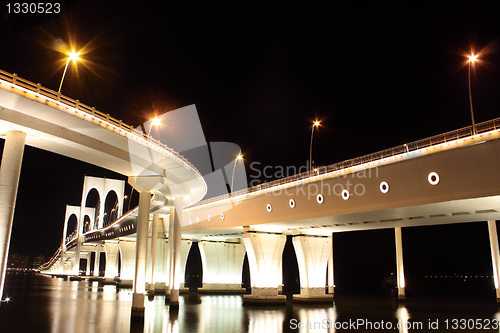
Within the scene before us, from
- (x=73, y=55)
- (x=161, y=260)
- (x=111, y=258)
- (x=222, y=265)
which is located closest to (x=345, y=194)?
(x=73, y=55)

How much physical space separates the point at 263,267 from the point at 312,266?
552 centimetres

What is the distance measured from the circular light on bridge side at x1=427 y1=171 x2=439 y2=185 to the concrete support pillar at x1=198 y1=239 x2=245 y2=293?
38451 mm

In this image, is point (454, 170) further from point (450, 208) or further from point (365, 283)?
point (365, 283)

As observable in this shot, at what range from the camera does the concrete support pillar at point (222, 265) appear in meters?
54.2

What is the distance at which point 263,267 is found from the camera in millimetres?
37625

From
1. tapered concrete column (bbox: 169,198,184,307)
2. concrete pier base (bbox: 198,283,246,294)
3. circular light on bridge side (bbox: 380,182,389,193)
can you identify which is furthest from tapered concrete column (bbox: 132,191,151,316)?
concrete pier base (bbox: 198,283,246,294)

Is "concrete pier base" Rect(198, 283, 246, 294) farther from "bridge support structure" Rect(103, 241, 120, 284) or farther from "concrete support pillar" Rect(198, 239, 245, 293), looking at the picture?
"bridge support structure" Rect(103, 241, 120, 284)

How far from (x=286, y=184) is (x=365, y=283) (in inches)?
3044

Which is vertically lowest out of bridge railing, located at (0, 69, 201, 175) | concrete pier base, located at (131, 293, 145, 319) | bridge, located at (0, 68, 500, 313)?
concrete pier base, located at (131, 293, 145, 319)

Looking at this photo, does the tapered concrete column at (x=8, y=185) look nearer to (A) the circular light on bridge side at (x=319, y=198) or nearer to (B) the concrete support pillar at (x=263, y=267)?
(A) the circular light on bridge side at (x=319, y=198)

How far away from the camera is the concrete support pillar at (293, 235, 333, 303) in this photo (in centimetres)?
3850

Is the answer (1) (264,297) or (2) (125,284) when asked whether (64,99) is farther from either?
(2) (125,284)

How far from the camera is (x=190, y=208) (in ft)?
147

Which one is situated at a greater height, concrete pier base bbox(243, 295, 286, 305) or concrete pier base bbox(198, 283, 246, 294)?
concrete pier base bbox(243, 295, 286, 305)
